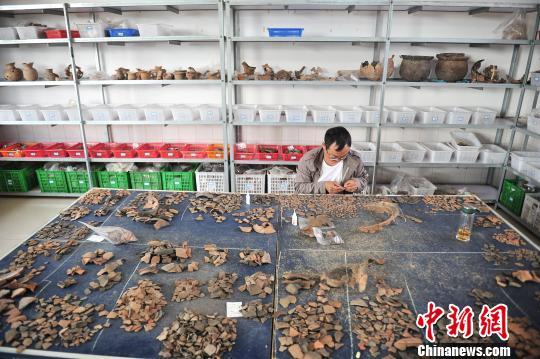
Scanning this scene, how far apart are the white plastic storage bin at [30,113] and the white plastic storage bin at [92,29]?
1.16 metres

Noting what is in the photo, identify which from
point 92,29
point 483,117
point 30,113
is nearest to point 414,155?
point 483,117

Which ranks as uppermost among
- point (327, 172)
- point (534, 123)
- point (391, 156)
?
point (534, 123)

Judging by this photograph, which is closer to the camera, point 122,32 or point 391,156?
point 122,32

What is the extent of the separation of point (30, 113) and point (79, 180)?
39.4 inches

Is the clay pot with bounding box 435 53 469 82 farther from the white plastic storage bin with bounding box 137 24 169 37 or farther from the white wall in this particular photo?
the white plastic storage bin with bounding box 137 24 169 37

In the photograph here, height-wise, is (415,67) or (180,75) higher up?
(415,67)

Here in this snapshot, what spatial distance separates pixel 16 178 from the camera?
480cm

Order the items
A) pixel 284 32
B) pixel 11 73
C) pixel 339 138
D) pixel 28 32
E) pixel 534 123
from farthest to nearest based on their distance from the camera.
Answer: pixel 11 73, pixel 28 32, pixel 534 123, pixel 284 32, pixel 339 138

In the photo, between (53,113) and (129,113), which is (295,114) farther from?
(53,113)

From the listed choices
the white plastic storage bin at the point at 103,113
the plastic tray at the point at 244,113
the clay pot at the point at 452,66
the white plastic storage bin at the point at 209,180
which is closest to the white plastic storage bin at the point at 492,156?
the clay pot at the point at 452,66

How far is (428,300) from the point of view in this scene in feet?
5.72

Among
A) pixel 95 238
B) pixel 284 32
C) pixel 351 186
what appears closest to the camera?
pixel 95 238

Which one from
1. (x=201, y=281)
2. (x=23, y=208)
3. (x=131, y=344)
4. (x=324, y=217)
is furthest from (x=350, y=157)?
(x=23, y=208)

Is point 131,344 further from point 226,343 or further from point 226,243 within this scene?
point 226,243
